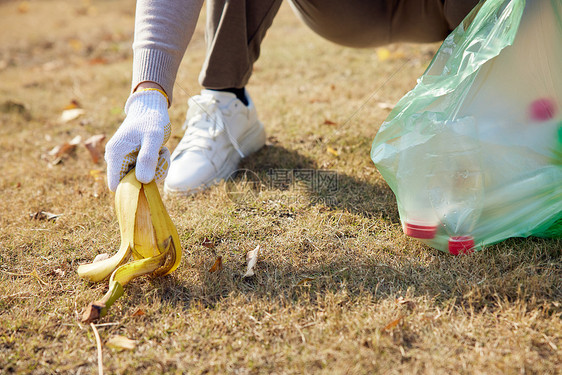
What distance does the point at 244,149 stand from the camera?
1851 millimetres

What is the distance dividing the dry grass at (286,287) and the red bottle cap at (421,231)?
0.20ft

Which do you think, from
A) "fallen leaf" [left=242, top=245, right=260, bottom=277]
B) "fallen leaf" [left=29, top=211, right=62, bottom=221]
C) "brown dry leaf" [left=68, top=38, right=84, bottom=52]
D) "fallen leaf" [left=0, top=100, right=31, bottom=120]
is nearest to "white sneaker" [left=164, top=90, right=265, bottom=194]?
"fallen leaf" [left=29, top=211, right=62, bottom=221]

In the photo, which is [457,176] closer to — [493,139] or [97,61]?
[493,139]

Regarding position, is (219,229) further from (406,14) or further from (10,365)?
(406,14)

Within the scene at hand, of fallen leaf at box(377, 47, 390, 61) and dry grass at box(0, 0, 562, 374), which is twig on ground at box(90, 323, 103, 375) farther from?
fallen leaf at box(377, 47, 390, 61)

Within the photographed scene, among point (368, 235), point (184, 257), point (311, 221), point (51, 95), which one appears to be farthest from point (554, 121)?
point (51, 95)

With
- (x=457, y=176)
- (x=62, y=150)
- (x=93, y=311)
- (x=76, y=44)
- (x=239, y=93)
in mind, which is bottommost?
(x=76, y=44)

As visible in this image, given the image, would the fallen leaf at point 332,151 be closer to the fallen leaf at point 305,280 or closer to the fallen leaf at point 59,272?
the fallen leaf at point 305,280

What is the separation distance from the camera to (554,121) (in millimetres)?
1143

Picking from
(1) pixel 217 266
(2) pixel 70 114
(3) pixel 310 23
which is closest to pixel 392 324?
(1) pixel 217 266

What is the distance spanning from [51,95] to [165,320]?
2287 millimetres

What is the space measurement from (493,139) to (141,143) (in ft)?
2.85

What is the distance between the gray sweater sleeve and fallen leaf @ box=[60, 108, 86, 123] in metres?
1.35

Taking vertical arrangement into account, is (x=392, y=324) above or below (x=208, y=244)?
above
